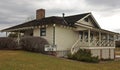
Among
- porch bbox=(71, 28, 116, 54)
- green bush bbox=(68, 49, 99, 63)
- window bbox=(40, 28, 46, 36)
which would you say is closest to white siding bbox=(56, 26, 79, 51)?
porch bbox=(71, 28, 116, 54)

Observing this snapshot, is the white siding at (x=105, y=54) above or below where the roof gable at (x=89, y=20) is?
below

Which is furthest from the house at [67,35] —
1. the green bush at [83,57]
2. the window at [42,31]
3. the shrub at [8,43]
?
the shrub at [8,43]

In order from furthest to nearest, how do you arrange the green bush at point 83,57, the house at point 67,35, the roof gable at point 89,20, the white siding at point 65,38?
the roof gable at point 89,20
the white siding at point 65,38
the house at point 67,35
the green bush at point 83,57

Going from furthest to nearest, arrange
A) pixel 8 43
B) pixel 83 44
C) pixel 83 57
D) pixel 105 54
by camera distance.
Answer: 1. pixel 105 54
2. pixel 83 44
3. pixel 8 43
4. pixel 83 57

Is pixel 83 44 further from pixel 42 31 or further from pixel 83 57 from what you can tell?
pixel 42 31

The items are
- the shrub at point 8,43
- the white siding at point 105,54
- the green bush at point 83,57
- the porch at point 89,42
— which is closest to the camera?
the green bush at point 83,57

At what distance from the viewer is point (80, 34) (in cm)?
3017

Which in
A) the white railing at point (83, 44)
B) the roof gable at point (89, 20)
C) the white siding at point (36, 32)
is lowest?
the white railing at point (83, 44)

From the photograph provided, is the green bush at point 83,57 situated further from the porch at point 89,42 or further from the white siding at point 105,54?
the white siding at point 105,54

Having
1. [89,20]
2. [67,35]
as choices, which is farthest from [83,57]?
[89,20]

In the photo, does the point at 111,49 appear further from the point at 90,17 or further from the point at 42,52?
the point at 42,52

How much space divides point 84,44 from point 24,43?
801 centimetres

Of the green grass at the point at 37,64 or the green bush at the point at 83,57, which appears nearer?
the green grass at the point at 37,64

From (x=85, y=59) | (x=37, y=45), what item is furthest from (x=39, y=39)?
(x=85, y=59)
